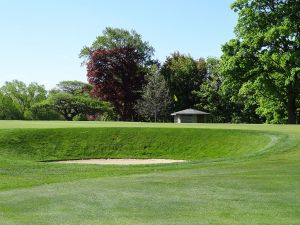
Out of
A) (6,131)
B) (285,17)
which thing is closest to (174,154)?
(6,131)

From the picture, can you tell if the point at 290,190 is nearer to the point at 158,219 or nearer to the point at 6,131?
the point at 158,219

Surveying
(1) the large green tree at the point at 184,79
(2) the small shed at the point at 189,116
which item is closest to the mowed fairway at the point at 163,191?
(2) the small shed at the point at 189,116

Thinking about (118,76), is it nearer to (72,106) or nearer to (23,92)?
(72,106)

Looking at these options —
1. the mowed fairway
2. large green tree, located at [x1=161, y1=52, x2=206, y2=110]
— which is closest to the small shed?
large green tree, located at [x1=161, y1=52, x2=206, y2=110]

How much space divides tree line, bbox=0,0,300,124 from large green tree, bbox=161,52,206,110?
148 mm

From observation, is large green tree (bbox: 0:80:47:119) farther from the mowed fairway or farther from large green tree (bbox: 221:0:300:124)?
the mowed fairway

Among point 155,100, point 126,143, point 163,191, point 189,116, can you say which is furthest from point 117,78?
point 163,191

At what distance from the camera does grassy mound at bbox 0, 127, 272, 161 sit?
81.3 feet

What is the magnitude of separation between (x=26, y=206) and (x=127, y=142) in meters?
18.8

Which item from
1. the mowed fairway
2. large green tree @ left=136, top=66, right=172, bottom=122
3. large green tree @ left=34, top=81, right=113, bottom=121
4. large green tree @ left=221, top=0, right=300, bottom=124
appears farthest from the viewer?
large green tree @ left=136, top=66, right=172, bottom=122

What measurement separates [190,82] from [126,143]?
4658 cm

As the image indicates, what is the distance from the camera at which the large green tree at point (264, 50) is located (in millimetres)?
41375

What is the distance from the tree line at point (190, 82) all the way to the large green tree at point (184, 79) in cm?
15

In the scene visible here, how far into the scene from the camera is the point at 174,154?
1011 inches
